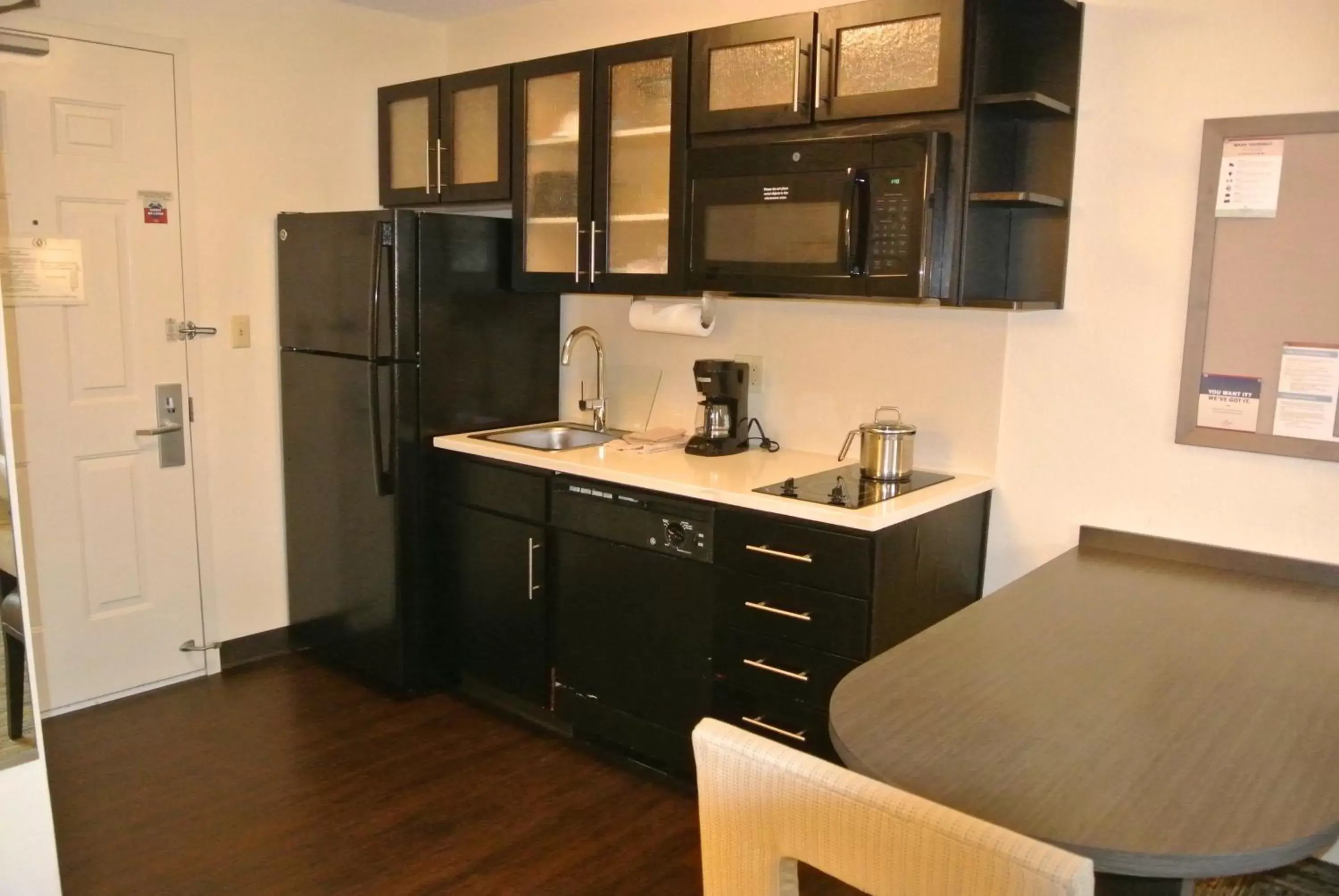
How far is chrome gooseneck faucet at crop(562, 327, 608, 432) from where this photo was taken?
11.1 ft

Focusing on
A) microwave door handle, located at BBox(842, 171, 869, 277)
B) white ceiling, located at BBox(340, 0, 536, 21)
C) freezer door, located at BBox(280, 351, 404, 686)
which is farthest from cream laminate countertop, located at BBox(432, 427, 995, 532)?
white ceiling, located at BBox(340, 0, 536, 21)

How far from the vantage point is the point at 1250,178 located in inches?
90.4

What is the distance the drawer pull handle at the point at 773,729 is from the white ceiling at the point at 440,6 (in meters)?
2.64

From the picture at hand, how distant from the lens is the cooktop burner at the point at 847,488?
2.48 m

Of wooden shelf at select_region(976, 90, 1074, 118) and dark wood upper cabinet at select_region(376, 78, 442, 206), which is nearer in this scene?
wooden shelf at select_region(976, 90, 1074, 118)

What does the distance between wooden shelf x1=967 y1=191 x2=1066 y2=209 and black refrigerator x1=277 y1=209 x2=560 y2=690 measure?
5.47 feet

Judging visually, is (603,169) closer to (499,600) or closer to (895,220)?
(895,220)

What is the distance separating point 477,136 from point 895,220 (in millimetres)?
1685

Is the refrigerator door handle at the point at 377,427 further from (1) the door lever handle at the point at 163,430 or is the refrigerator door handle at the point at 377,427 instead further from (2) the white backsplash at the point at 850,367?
(2) the white backsplash at the point at 850,367

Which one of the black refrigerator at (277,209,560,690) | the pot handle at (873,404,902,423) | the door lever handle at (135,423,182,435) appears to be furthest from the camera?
the door lever handle at (135,423,182,435)

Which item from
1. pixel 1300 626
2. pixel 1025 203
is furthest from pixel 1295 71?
pixel 1300 626

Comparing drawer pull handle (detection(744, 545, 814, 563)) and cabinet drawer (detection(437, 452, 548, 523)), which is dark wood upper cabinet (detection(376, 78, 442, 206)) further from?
drawer pull handle (detection(744, 545, 814, 563))

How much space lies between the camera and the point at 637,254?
10.1ft

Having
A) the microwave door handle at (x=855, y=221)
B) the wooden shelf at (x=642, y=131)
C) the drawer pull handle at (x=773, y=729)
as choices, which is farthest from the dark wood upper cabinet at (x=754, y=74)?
the drawer pull handle at (x=773, y=729)
